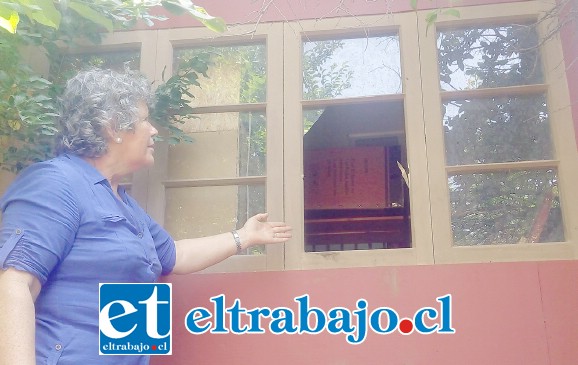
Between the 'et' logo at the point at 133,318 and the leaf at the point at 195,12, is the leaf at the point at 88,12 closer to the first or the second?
the leaf at the point at 195,12

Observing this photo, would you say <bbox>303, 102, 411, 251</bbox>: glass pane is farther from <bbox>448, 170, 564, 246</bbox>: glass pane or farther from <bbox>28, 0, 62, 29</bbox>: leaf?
<bbox>28, 0, 62, 29</bbox>: leaf

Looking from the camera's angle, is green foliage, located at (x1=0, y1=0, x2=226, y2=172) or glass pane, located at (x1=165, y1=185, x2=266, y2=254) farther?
glass pane, located at (x1=165, y1=185, x2=266, y2=254)

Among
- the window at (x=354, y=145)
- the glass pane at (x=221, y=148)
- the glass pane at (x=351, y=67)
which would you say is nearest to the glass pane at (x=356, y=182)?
the window at (x=354, y=145)

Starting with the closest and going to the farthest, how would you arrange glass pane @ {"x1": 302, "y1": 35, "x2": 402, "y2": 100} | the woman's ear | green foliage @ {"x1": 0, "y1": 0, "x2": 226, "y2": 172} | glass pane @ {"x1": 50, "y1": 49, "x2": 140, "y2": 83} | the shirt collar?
the shirt collar, the woman's ear, green foliage @ {"x1": 0, "y1": 0, "x2": 226, "y2": 172}, glass pane @ {"x1": 302, "y1": 35, "x2": 402, "y2": 100}, glass pane @ {"x1": 50, "y1": 49, "x2": 140, "y2": 83}

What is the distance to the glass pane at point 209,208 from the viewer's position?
7.05 feet

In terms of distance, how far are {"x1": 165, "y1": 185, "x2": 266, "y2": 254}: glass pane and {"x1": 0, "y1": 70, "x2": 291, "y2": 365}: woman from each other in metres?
0.29

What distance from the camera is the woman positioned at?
133 cm

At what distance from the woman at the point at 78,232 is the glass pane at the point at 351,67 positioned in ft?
2.16

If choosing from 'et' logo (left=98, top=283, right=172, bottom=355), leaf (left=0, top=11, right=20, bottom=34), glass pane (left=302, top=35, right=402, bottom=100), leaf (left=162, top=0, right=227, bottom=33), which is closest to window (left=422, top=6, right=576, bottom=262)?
glass pane (left=302, top=35, right=402, bottom=100)

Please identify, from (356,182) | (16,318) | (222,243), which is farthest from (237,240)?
(356,182)

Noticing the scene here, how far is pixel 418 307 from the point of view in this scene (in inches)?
75.9

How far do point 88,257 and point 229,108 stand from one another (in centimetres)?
96

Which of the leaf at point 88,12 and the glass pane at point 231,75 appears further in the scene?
the glass pane at point 231,75

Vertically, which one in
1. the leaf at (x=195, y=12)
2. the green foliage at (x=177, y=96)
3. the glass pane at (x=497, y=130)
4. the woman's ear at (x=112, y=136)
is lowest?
the woman's ear at (x=112, y=136)
